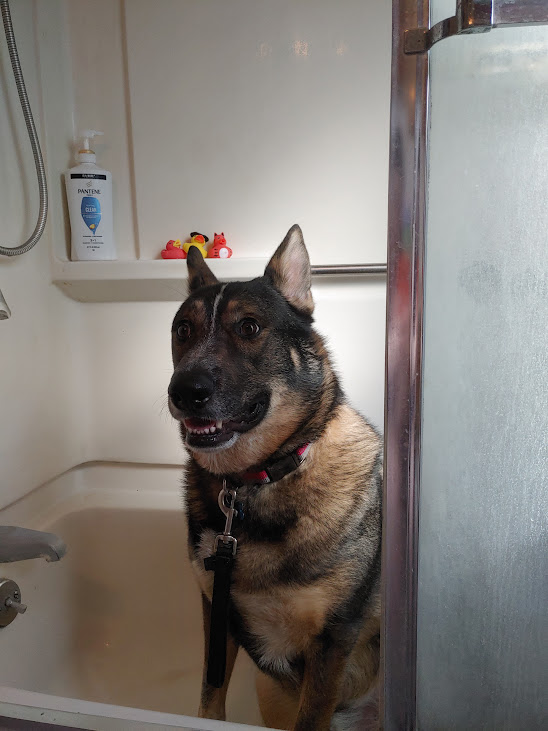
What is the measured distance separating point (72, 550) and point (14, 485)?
9.6 inches

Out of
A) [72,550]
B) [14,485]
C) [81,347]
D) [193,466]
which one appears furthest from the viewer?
[81,347]

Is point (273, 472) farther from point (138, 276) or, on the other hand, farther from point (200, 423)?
point (138, 276)

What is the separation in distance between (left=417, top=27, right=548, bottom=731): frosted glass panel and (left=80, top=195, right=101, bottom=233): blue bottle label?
1145mm

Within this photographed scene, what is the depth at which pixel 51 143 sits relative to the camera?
150cm

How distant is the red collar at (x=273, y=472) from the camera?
0.97 m

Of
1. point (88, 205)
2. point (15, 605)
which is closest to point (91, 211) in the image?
point (88, 205)

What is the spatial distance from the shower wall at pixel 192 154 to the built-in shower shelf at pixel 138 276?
28 millimetres

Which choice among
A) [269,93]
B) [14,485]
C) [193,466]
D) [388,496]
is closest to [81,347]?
[14,485]

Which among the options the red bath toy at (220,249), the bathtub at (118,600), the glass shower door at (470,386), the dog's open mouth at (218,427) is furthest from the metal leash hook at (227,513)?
the red bath toy at (220,249)

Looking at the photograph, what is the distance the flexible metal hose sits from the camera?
1.23 m

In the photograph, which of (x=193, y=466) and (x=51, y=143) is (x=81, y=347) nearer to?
(x=51, y=143)

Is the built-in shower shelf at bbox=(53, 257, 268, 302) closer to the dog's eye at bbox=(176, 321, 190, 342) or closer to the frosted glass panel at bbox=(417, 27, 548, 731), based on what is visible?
the dog's eye at bbox=(176, 321, 190, 342)

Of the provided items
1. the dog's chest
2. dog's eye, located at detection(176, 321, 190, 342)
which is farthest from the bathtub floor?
dog's eye, located at detection(176, 321, 190, 342)

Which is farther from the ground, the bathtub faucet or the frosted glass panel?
the frosted glass panel
